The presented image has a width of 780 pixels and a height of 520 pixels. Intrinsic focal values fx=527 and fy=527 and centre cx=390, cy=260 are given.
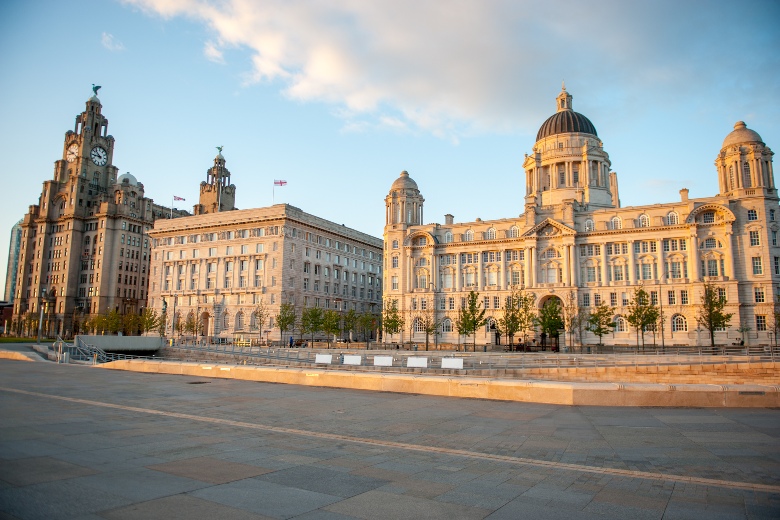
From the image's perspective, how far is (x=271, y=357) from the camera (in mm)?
47906

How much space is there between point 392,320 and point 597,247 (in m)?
33.6

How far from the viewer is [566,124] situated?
100938 mm

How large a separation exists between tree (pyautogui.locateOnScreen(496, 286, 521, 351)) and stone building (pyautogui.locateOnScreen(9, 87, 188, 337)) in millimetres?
82574

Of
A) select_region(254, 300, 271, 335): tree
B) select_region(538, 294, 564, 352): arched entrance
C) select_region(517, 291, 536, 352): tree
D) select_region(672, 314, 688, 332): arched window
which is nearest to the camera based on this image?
select_region(538, 294, 564, 352): arched entrance

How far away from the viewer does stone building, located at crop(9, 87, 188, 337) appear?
11438 cm

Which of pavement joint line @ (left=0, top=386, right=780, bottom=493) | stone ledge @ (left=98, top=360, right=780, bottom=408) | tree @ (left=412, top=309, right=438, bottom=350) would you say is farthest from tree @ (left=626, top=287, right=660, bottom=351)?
pavement joint line @ (left=0, top=386, right=780, bottom=493)

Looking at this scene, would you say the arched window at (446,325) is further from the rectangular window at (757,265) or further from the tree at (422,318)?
the rectangular window at (757,265)

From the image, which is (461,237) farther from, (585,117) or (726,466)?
A: (726,466)

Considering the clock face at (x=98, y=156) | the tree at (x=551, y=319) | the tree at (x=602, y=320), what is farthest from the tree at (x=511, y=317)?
the clock face at (x=98, y=156)

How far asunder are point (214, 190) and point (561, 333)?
9136 centimetres

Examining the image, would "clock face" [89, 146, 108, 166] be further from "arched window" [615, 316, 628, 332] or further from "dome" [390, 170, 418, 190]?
"arched window" [615, 316, 628, 332]

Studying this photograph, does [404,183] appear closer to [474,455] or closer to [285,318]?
[285,318]

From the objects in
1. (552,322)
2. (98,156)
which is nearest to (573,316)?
(552,322)

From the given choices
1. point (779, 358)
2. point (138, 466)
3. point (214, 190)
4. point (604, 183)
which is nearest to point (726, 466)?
point (138, 466)
